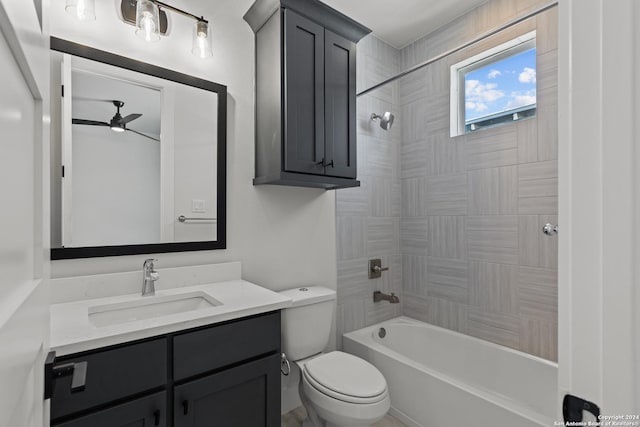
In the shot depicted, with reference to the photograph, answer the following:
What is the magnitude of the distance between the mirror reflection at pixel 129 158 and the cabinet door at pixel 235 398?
719 millimetres

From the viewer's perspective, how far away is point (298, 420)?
195 cm

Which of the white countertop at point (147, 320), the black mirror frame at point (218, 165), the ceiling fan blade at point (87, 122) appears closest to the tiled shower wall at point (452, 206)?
the black mirror frame at point (218, 165)

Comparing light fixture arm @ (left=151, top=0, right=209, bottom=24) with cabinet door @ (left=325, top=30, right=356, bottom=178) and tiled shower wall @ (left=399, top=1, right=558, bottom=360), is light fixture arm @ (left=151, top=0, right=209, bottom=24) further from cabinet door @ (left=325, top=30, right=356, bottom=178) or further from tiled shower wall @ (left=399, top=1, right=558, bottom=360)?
tiled shower wall @ (left=399, top=1, right=558, bottom=360)

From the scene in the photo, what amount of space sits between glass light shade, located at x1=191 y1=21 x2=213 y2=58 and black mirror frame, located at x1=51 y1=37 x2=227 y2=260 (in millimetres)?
132

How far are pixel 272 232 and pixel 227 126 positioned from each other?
0.67 metres

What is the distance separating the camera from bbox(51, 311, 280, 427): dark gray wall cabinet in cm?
98

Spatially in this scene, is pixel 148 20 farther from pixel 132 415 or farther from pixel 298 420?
pixel 298 420

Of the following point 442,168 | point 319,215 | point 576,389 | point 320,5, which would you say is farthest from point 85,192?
point 442,168

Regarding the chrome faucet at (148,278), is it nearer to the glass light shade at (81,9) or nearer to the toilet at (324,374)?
the toilet at (324,374)

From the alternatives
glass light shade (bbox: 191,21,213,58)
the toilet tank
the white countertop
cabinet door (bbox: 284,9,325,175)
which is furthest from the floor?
glass light shade (bbox: 191,21,213,58)

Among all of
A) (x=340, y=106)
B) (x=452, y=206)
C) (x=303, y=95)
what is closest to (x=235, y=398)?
(x=303, y=95)

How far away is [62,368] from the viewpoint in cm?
56

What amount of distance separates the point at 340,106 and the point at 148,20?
104 cm

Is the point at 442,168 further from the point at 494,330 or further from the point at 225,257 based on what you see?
the point at 225,257
